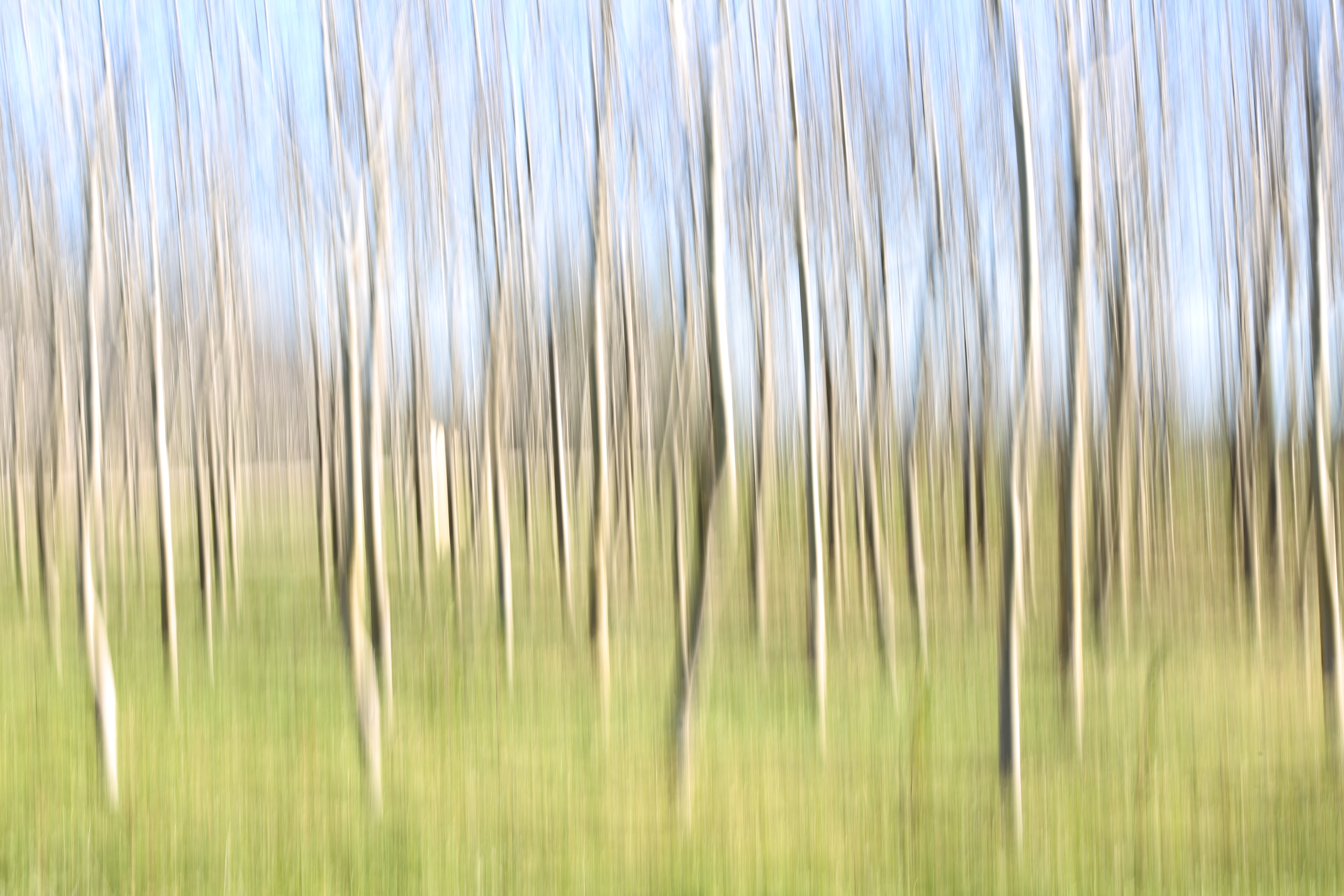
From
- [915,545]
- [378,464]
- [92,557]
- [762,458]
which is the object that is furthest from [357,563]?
[915,545]

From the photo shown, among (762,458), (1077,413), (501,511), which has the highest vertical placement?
(1077,413)

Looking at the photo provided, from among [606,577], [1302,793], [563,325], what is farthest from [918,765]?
[563,325]

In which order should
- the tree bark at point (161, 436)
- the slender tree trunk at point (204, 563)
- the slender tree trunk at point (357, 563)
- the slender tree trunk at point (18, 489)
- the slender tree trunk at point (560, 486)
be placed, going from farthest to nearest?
the slender tree trunk at point (18, 489) → the slender tree trunk at point (204, 563) → the slender tree trunk at point (560, 486) → the tree bark at point (161, 436) → the slender tree trunk at point (357, 563)

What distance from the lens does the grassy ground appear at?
145 inches

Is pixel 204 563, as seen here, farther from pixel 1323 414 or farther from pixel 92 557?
pixel 1323 414

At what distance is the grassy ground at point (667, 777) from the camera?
3691 millimetres

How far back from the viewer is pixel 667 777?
14.4ft

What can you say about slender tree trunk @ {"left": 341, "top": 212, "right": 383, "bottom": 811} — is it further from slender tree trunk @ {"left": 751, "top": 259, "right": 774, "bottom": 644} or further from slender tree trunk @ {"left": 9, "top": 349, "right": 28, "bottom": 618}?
slender tree trunk @ {"left": 9, "top": 349, "right": 28, "bottom": 618}

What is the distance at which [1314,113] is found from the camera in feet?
15.1

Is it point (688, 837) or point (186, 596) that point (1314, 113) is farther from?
point (186, 596)

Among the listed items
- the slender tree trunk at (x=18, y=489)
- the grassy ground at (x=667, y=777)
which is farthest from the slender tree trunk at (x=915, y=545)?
the slender tree trunk at (x=18, y=489)

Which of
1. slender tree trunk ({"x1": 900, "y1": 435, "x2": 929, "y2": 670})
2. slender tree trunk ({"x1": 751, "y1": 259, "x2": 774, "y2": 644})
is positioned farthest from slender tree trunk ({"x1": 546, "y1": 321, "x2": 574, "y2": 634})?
slender tree trunk ({"x1": 900, "y1": 435, "x2": 929, "y2": 670})

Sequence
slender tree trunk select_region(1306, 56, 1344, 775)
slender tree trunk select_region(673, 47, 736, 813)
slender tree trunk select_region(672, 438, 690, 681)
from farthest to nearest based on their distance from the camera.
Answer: slender tree trunk select_region(672, 438, 690, 681), slender tree trunk select_region(1306, 56, 1344, 775), slender tree trunk select_region(673, 47, 736, 813)

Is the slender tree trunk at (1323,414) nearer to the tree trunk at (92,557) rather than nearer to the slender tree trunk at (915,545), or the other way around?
the slender tree trunk at (915,545)
